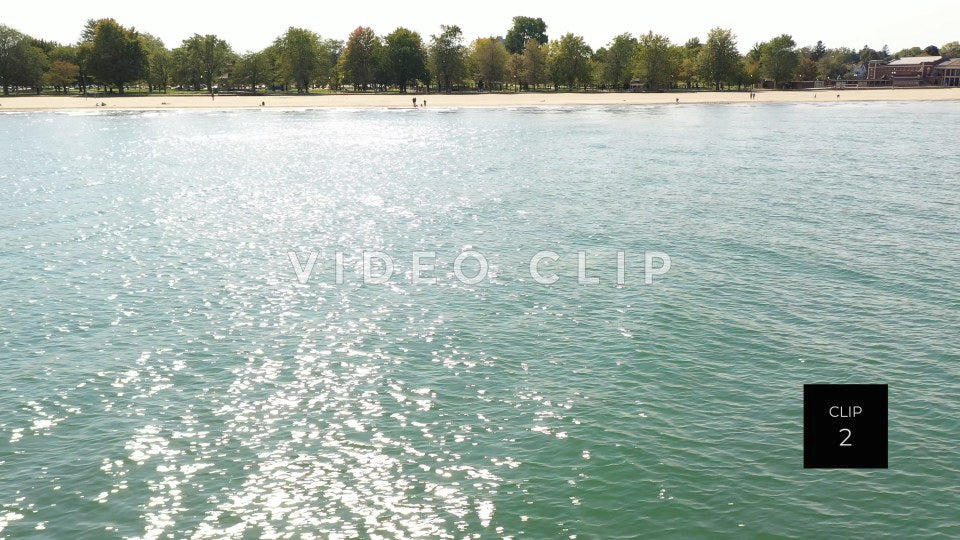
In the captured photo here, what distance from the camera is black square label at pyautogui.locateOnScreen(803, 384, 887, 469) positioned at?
1800 cm

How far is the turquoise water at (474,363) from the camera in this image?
55.7 ft

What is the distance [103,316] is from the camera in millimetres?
30188

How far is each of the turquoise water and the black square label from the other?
19.1 inches

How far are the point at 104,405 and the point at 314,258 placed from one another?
1907 cm

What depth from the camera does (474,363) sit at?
82.4 ft

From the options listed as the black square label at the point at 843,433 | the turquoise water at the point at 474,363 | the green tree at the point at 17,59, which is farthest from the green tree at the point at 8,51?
the black square label at the point at 843,433

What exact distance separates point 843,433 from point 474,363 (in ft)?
37.1

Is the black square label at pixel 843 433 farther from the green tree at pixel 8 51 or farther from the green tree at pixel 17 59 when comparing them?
the green tree at pixel 8 51

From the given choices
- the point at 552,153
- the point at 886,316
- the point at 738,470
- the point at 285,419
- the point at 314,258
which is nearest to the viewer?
the point at 738,470

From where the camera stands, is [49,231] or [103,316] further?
[49,231]

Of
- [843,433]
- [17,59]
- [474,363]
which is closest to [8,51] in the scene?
[17,59]

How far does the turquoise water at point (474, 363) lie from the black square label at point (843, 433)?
1.59 ft

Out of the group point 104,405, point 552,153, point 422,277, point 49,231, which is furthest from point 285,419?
point 552,153

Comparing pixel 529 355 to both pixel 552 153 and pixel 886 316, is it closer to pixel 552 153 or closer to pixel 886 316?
pixel 886 316
